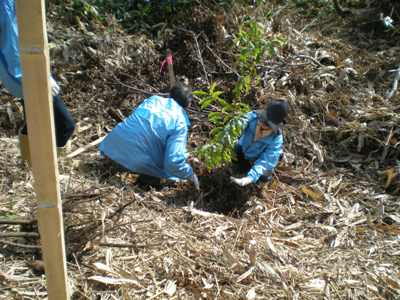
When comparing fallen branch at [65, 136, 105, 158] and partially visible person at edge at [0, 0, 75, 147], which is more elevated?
partially visible person at edge at [0, 0, 75, 147]

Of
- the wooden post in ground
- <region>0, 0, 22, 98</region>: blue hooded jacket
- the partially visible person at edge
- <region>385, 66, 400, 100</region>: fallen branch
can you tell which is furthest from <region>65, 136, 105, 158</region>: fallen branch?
<region>385, 66, 400, 100</region>: fallen branch

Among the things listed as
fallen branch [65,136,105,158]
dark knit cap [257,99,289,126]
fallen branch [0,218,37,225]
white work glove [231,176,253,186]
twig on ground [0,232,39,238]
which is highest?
dark knit cap [257,99,289,126]

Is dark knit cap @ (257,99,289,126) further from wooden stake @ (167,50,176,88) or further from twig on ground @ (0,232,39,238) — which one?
twig on ground @ (0,232,39,238)

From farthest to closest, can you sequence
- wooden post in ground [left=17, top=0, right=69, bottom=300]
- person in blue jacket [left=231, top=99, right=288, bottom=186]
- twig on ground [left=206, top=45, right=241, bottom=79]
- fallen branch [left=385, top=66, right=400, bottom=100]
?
twig on ground [left=206, top=45, right=241, bottom=79], fallen branch [left=385, top=66, right=400, bottom=100], person in blue jacket [left=231, top=99, right=288, bottom=186], wooden post in ground [left=17, top=0, right=69, bottom=300]

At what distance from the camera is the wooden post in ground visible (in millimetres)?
1508

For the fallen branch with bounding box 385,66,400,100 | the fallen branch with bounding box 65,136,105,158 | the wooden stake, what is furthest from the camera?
the wooden stake

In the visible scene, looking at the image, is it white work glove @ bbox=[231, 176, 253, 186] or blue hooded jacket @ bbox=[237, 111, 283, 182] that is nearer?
white work glove @ bbox=[231, 176, 253, 186]

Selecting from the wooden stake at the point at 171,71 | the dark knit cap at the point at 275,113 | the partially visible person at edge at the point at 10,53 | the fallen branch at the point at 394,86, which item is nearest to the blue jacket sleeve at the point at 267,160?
the dark knit cap at the point at 275,113

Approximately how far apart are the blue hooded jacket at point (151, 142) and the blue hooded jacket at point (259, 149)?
62 cm

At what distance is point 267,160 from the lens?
4.16 metres

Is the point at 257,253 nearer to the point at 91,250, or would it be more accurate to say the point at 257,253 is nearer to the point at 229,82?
the point at 91,250

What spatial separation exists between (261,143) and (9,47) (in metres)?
2.31

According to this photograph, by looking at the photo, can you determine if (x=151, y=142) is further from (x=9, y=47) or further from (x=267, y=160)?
(x=9, y=47)

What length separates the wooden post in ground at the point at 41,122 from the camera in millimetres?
1508
